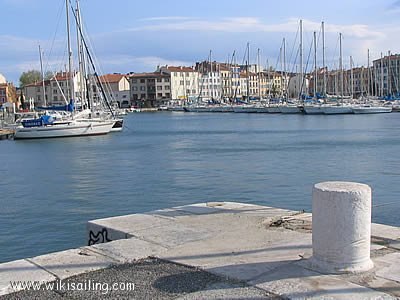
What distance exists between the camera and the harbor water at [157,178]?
53.2 feet

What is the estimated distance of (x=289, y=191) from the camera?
838 inches

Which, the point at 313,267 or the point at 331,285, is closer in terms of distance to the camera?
the point at 331,285

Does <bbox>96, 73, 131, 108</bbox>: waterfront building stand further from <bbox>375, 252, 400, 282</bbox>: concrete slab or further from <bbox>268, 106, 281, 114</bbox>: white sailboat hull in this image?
<bbox>375, 252, 400, 282</bbox>: concrete slab

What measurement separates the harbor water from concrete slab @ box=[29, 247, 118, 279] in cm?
553

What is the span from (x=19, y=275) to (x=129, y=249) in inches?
58.8

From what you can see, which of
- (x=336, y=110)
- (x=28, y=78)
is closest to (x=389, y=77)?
(x=336, y=110)

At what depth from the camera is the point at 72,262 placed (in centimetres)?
683

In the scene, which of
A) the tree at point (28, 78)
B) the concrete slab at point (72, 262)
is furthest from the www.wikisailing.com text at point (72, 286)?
the tree at point (28, 78)

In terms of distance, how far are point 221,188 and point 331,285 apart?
55.2ft

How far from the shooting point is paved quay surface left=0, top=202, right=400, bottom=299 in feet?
18.6

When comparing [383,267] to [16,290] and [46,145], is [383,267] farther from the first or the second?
[46,145]

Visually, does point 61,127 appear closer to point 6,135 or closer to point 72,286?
point 6,135

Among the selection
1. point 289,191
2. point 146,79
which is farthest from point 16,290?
point 146,79

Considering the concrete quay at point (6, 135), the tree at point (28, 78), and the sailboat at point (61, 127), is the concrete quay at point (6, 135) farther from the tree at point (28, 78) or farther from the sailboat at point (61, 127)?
the tree at point (28, 78)
